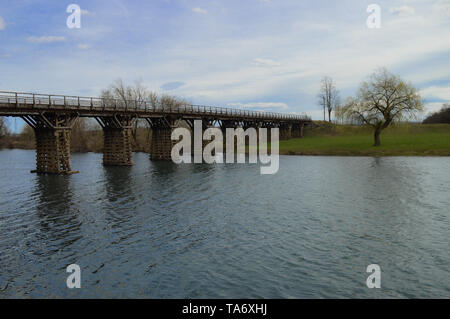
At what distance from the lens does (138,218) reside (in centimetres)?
1973

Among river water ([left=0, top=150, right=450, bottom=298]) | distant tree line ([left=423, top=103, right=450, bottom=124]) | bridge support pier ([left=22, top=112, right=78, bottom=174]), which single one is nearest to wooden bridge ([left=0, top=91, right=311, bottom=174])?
bridge support pier ([left=22, top=112, right=78, bottom=174])

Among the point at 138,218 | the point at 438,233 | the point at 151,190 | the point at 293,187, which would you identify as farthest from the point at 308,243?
the point at 151,190

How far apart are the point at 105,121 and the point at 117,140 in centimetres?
318

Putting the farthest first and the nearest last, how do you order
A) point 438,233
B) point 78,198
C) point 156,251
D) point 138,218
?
point 78,198 → point 138,218 → point 438,233 → point 156,251

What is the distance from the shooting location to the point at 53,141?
40.0m

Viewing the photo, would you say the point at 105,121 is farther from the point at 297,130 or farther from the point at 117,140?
the point at 297,130

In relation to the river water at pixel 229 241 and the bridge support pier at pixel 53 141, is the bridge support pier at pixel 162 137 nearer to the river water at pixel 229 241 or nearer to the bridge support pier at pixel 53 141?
the bridge support pier at pixel 53 141

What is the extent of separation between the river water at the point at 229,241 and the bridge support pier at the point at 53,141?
42.2ft

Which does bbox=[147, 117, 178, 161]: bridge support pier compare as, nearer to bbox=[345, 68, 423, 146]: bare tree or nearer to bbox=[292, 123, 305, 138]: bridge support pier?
bbox=[345, 68, 423, 146]: bare tree

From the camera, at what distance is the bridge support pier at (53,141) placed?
131 feet

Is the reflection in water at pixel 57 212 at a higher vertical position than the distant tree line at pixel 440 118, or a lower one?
lower

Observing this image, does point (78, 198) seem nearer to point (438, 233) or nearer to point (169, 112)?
point (438, 233)

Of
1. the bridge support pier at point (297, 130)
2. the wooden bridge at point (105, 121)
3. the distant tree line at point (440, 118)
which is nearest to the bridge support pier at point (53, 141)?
the wooden bridge at point (105, 121)
